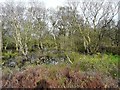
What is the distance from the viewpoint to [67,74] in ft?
6.87

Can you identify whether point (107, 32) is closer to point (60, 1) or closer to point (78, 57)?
point (78, 57)

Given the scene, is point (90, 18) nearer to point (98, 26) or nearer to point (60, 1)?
point (98, 26)

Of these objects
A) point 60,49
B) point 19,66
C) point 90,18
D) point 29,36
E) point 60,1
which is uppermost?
point 60,1

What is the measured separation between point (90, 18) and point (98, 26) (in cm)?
11

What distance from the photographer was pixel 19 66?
6.81 ft

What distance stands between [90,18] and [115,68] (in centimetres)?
52

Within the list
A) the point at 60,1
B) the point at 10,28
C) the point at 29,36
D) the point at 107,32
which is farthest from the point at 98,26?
the point at 10,28

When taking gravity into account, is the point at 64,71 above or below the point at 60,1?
below

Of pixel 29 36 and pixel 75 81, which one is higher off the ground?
pixel 29 36

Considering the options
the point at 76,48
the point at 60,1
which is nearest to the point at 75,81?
the point at 76,48

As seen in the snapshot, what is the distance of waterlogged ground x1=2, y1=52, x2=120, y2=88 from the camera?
6.80ft

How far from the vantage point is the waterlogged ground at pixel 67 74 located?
2.07 metres

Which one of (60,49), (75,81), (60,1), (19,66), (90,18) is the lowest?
(75,81)

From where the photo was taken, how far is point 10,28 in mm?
2016
